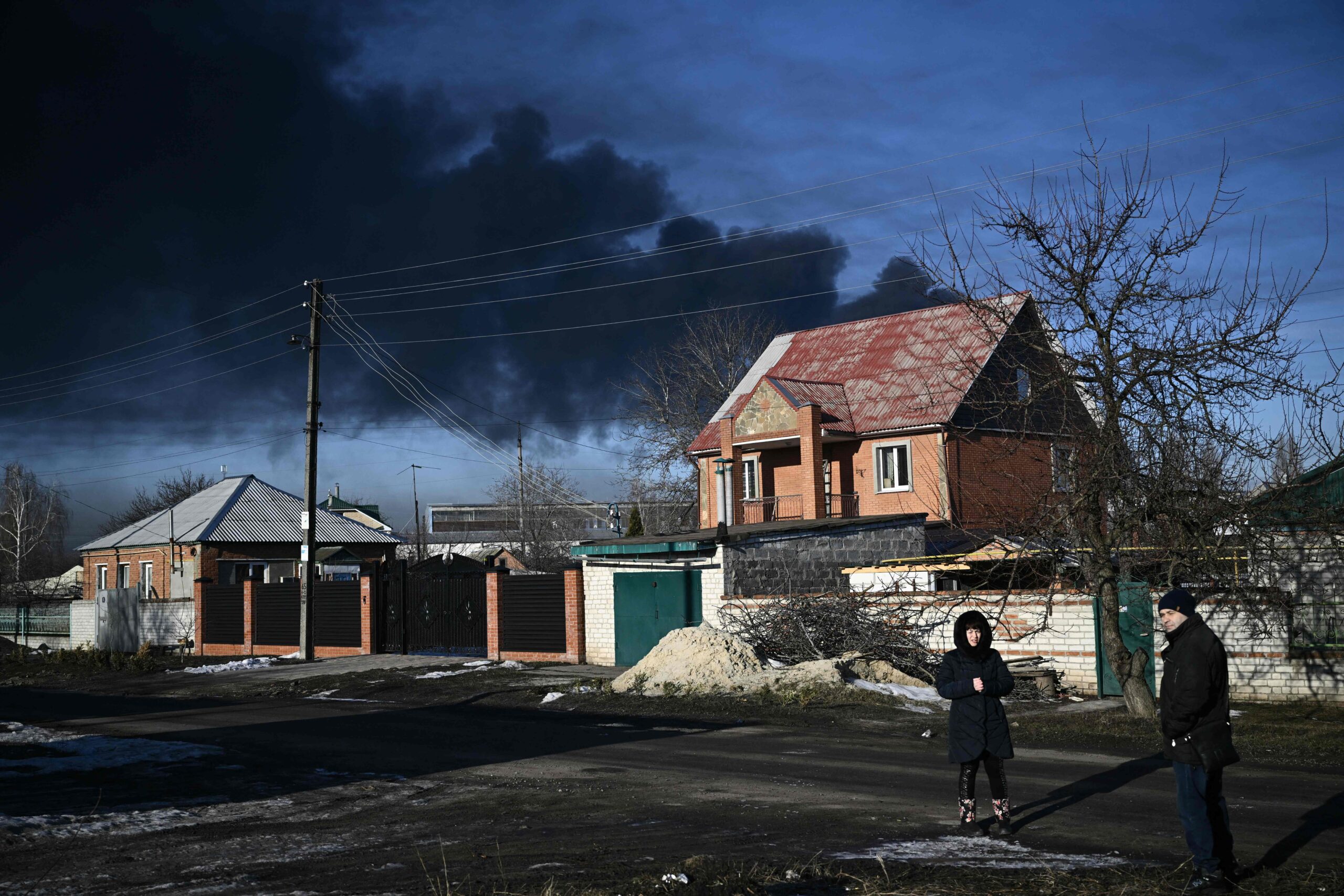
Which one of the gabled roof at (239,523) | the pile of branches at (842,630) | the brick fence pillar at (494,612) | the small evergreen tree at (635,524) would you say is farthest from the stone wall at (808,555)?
the gabled roof at (239,523)

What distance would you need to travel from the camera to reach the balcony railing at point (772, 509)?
1374 inches

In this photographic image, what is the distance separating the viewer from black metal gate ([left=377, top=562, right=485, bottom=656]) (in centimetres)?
2761

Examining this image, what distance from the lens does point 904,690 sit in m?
17.2

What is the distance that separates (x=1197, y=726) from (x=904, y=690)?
433 inches

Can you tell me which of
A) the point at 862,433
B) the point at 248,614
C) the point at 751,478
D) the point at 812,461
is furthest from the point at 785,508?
the point at 248,614

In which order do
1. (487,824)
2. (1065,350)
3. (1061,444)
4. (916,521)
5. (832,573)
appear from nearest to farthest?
(487,824) → (1065,350) → (1061,444) → (832,573) → (916,521)

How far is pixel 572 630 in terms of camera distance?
24.6m

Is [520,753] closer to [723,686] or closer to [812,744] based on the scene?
[812,744]

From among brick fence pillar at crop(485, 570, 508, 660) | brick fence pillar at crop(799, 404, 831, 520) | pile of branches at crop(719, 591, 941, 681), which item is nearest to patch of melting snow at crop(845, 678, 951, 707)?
pile of branches at crop(719, 591, 941, 681)

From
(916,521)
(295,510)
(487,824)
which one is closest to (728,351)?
(295,510)

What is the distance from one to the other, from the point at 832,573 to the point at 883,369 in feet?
45.2

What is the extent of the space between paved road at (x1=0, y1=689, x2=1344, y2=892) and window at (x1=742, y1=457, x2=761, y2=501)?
22070 millimetres

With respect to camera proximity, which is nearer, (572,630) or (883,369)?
(572,630)

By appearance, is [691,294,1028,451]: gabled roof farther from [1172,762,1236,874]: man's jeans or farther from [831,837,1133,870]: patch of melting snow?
[1172,762,1236,874]: man's jeans
